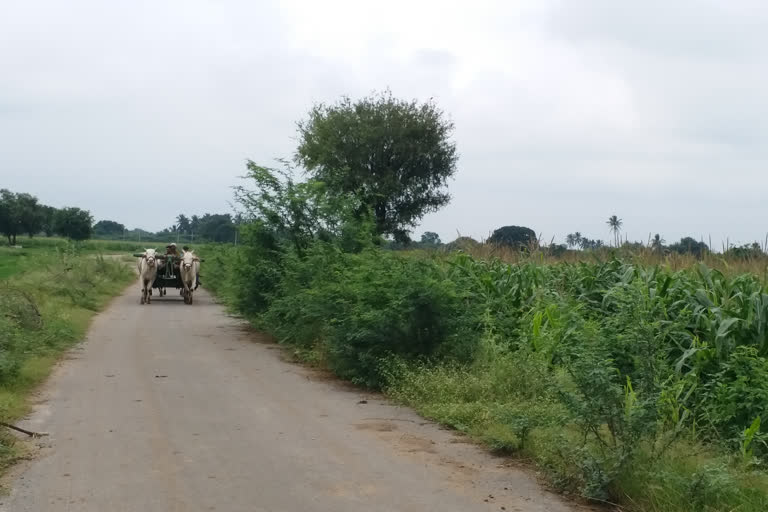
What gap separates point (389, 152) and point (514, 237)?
21.3 metres

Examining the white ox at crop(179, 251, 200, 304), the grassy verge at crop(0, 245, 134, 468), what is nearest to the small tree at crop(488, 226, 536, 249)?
the grassy verge at crop(0, 245, 134, 468)

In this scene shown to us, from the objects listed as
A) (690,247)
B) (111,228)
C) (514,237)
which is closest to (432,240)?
(514,237)

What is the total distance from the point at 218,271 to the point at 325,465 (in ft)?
84.0

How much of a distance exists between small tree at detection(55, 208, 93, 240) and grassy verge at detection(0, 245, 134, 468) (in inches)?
1957

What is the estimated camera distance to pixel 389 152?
3906 cm

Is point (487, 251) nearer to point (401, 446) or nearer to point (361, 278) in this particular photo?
point (361, 278)

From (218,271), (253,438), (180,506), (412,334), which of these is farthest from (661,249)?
(218,271)

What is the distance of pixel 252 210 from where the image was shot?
63.0ft

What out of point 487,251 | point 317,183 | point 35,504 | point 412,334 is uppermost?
point 317,183

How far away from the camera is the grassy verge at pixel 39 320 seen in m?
10.7

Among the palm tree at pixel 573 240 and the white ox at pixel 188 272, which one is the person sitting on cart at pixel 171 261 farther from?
the palm tree at pixel 573 240

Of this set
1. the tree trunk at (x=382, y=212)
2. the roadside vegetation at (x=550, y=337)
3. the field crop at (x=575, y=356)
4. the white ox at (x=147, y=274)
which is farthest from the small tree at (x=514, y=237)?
the tree trunk at (x=382, y=212)

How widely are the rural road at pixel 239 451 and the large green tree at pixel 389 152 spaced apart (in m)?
25.9

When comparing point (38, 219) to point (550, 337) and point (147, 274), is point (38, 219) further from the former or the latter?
point (550, 337)
